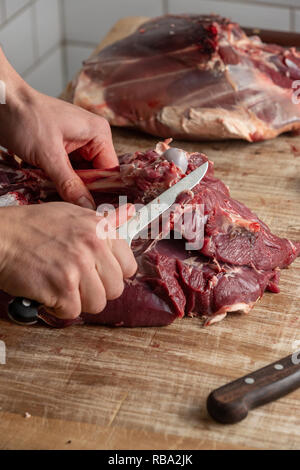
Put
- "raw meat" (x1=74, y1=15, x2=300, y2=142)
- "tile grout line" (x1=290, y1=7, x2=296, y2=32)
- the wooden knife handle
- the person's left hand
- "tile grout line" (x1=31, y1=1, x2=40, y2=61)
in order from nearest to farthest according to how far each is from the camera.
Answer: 1. the wooden knife handle
2. the person's left hand
3. "raw meat" (x1=74, y1=15, x2=300, y2=142)
4. "tile grout line" (x1=290, y1=7, x2=296, y2=32)
5. "tile grout line" (x1=31, y1=1, x2=40, y2=61)

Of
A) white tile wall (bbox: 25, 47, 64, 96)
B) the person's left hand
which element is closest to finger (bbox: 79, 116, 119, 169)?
the person's left hand

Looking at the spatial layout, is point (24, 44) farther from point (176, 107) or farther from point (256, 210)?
point (256, 210)

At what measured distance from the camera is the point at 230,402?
1952 mm

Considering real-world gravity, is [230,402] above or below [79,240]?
below

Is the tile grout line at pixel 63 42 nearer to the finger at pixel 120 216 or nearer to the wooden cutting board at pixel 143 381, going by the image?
the wooden cutting board at pixel 143 381

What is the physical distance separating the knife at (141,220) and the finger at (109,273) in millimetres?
136

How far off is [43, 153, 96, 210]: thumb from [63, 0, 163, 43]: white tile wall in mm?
3510

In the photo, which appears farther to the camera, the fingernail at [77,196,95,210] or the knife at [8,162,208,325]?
the fingernail at [77,196,95,210]

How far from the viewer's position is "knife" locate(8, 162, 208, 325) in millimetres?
2012

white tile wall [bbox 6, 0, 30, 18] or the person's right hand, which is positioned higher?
the person's right hand

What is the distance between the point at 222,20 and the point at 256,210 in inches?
50.5

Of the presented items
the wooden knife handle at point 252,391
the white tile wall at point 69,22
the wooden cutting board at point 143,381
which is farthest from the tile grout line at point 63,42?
the wooden knife handle at point 252,391

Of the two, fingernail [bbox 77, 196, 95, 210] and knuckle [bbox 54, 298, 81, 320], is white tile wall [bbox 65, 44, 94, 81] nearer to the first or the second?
fingernail [bbox 77, 196, 95, 210]
